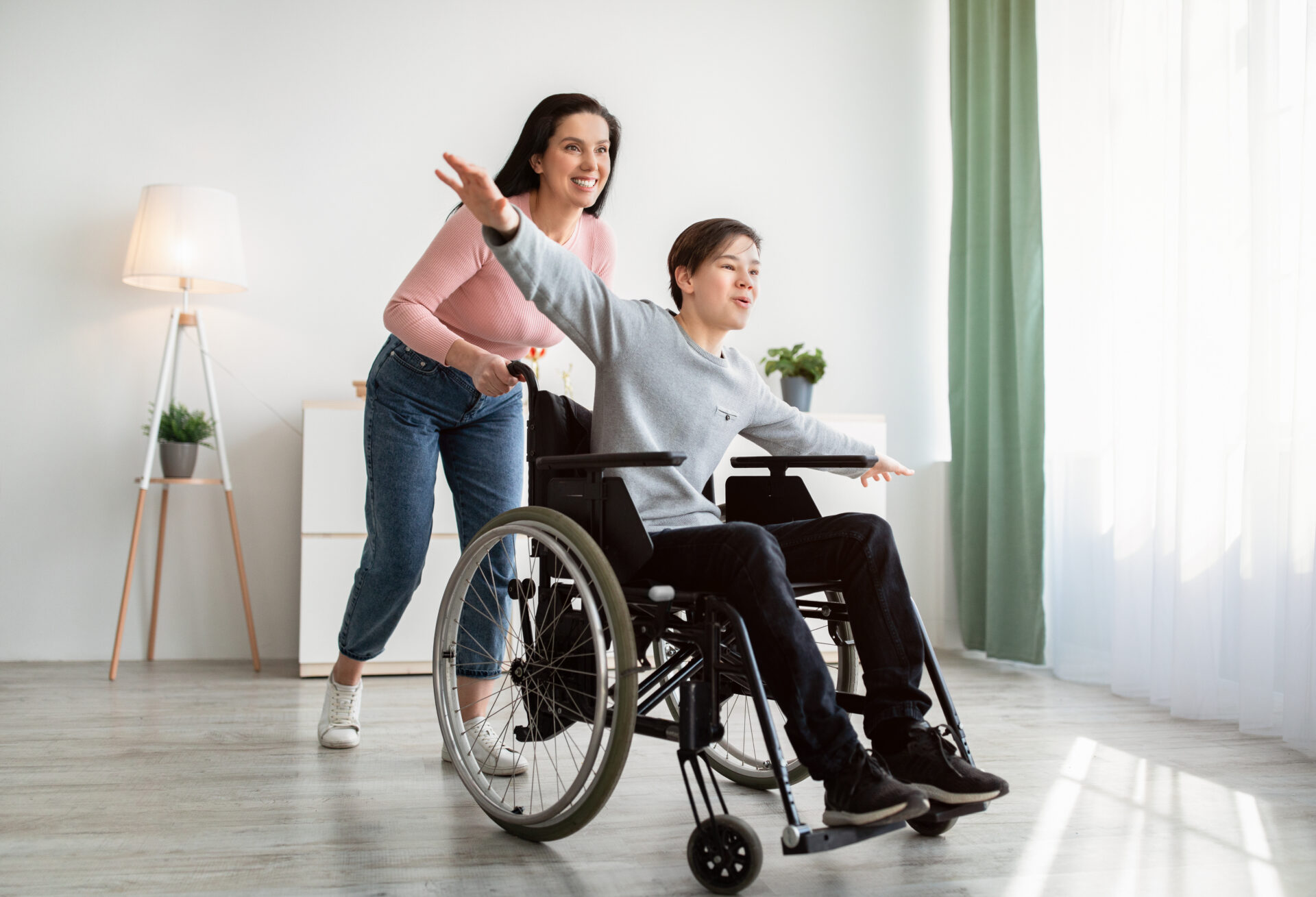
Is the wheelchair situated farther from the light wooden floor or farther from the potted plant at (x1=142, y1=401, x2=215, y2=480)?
the potted plant at (x1=142, y1=401, x2=215, y2=480)

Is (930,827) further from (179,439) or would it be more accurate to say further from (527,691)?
(179,439)

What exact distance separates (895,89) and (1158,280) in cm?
140

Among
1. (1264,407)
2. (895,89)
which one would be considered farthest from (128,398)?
(1264,407)

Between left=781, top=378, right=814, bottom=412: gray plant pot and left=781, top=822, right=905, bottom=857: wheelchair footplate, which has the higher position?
left=781, top=378, right=814, bottom=412: gray plant pot

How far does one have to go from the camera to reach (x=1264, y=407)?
6.87ft

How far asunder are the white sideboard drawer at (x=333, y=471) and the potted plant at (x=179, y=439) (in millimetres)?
347

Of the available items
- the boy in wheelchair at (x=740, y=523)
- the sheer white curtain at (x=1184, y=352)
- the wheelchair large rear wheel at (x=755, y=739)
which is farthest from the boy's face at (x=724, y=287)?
the sheer white curtain at (x=1184, y=352)

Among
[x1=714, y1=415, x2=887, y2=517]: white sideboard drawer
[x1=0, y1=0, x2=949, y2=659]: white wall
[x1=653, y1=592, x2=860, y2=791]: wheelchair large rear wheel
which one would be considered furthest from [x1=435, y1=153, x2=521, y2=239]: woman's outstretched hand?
[x1=0, y1=0, x2=949, y2=659]: white wall

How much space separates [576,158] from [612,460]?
1.83 ft

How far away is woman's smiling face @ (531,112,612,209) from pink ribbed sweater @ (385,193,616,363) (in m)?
0.08

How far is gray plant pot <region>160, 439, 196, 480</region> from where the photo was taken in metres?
2.84

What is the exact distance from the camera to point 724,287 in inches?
60.7

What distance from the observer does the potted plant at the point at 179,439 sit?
112 inches

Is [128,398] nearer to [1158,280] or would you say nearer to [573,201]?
[573,201]
